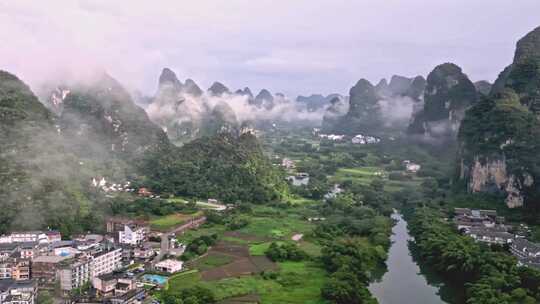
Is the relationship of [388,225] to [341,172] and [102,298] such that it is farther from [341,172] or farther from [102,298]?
[341,172]

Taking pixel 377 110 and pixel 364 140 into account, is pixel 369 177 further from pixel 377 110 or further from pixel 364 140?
pixel 377 110

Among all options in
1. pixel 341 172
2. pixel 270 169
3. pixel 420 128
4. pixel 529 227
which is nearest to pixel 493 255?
pixel 529 227

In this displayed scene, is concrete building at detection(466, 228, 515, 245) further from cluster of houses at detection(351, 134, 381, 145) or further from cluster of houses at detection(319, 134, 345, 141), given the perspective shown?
cluster of houses at detection(319, 134, 345, 141)

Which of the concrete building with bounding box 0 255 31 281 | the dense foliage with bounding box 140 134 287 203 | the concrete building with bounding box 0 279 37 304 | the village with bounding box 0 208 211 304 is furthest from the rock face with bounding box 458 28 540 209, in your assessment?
the concrete building with bounding box 0 255 31 281

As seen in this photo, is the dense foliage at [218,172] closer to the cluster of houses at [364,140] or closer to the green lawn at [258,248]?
the green lawn at [258,248]

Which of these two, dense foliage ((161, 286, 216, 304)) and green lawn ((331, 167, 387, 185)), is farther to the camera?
green lawn ((331, 167, 387, 185))

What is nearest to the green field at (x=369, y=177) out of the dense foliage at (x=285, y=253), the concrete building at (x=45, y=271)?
the dense foliage at (x=285, y=253)
